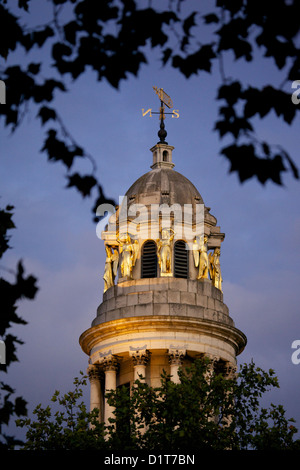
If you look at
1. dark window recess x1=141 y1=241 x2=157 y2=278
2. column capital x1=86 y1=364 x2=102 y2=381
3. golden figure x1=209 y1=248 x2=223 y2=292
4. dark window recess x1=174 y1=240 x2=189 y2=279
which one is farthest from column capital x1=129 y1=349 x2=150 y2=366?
golden figure x1=209 y1=248 x2=223 y2=292

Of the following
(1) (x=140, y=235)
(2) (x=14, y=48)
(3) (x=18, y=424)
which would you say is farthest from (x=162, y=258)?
(2) (x=14, y=48)

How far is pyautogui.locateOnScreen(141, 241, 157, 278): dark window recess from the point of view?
186 feet

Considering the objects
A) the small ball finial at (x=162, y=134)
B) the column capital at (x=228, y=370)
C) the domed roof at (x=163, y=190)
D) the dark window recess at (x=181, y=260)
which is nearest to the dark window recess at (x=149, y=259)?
the dark window recess at (x=181, y=260)

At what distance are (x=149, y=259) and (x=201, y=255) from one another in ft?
9.74

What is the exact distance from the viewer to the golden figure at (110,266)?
57688mm

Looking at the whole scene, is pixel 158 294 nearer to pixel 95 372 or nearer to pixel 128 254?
pixel 128 254

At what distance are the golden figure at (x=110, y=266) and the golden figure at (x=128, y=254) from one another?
1.51 m

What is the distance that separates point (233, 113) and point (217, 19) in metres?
1.33

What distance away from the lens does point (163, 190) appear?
5816 cm

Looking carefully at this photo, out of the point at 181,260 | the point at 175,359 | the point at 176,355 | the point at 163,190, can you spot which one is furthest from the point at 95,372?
the point at 163,190

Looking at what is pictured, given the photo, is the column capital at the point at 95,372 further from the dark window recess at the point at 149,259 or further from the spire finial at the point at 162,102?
the spire finial at the point at 162,102

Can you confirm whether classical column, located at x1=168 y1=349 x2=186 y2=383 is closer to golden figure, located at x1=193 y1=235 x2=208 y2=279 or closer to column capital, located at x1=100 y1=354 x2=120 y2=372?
column capital, located at x1=100 y1=354 x2=120 y2=372

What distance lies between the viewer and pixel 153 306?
53.2 m

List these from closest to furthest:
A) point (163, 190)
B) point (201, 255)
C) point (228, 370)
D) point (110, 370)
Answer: point (110, 370) < point (228, 370) < point (201, 255) < point (163, 190)
